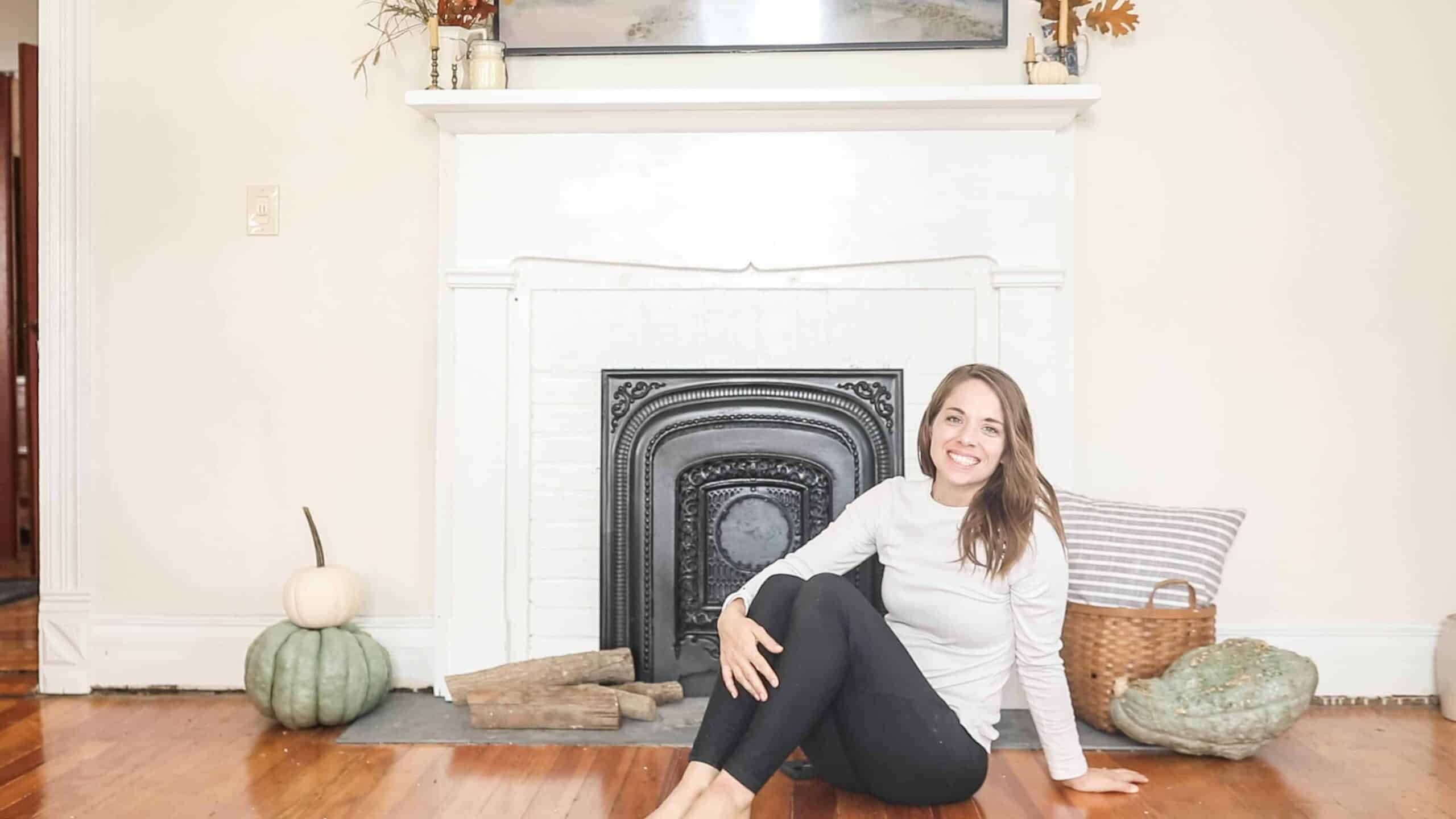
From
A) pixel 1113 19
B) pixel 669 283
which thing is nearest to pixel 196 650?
pixel 669 283

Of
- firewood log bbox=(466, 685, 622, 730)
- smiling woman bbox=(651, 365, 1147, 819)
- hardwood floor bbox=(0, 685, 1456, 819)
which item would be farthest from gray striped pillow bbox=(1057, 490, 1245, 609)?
firewood log bbox=(466, 685, 622, 730)

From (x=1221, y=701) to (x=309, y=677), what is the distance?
193 centimetres

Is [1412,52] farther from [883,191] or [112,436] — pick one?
[112,436]

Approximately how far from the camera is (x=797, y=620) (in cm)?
183

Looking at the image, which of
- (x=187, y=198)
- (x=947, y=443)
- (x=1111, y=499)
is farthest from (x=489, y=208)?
(x=1111, y=499)

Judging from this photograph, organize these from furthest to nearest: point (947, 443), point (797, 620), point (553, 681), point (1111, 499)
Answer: point (1111, 499) → point (553, 681) → point (947, 443) → point (797, 620)

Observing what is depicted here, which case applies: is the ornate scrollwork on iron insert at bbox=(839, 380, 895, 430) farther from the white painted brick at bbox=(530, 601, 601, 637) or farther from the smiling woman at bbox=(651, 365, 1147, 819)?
the white painted brick at bbox=(530, 601, 601, 637)

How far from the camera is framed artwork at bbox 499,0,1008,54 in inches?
111

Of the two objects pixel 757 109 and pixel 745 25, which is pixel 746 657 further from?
pixel 745 25

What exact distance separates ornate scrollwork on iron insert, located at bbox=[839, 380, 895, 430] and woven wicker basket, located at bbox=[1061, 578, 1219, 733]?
66 cm

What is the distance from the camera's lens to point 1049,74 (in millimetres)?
2703

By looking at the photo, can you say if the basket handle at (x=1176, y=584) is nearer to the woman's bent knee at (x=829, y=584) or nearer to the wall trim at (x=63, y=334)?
the woman's bent knee at (x=829, y=584)

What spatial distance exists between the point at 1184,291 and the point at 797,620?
5.22ft

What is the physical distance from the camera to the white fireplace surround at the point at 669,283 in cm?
277
